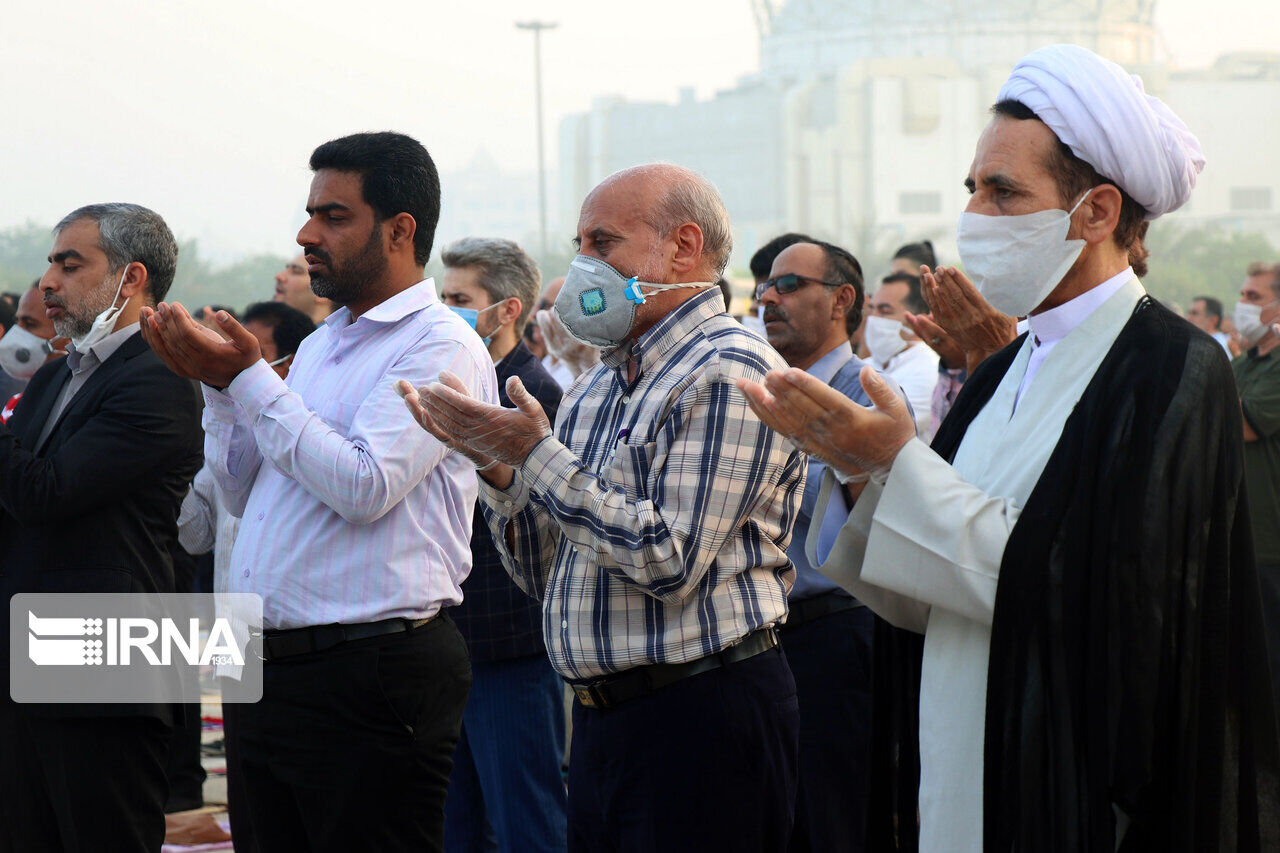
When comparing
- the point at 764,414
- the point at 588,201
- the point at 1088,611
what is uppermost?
the point at 588,201

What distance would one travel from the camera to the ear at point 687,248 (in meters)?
3.06

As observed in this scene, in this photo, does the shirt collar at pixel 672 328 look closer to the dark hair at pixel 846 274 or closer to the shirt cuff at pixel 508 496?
the shirt cuff at pixel 508 496

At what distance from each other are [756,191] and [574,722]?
80840 mm

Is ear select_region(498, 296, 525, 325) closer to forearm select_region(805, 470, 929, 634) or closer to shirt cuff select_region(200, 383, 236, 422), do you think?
shirt cuff select_region(200, 383, 236, 422)

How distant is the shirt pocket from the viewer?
2828 mm

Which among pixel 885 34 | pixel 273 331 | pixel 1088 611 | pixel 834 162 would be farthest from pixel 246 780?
pixel 885 34

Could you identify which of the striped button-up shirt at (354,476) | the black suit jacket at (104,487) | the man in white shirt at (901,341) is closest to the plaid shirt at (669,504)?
the striped button-up shirt at (354,476)

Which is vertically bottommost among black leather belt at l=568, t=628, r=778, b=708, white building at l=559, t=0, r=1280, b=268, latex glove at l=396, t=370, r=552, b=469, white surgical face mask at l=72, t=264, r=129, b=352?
black leather belt at l=568, t=628, r=778, b=708

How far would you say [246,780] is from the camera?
3316 millimetres

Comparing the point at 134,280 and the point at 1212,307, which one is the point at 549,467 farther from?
the point at 1212,307

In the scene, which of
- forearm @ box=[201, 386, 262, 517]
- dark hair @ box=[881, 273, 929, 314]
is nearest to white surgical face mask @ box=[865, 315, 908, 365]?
dark hair @ box=[881, 273, 929, 314]

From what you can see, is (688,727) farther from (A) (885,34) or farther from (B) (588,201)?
(A) (885,34)

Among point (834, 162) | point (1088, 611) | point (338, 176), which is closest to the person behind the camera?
point (1088, 611)

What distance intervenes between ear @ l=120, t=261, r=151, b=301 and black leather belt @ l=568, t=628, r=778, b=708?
225cm
